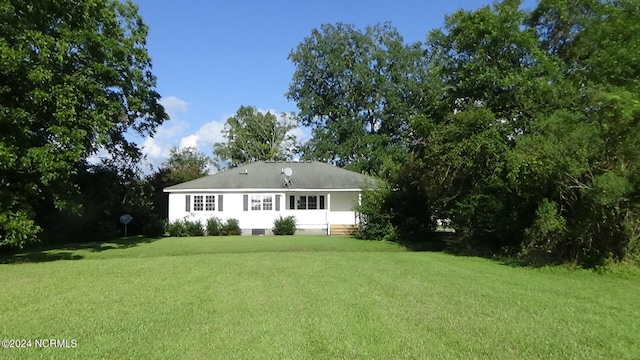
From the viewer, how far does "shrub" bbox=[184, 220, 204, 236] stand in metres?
29.4

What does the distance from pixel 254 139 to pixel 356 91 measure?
20.5m

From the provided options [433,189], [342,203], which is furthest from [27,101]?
[342,203]

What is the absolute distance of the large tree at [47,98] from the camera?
50.8ft

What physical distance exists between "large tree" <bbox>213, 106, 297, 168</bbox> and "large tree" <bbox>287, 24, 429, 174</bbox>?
14.8 m

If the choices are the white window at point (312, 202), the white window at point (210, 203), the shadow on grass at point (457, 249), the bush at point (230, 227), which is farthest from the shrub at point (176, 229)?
the shadow on grass at point (457, 249)

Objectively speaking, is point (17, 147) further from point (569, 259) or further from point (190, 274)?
point (569, 259)

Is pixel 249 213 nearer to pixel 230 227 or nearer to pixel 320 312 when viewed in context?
pixel 230 227

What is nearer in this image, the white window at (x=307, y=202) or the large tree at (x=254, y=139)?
the white window at (x=307, y=202)

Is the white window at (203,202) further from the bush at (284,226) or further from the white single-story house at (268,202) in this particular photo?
the bush at (284,226)

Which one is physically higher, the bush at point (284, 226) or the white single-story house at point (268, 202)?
the white single-story house at point (268, 202)

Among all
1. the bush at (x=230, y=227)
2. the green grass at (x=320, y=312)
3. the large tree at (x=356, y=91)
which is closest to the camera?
the green grass at (x=320, y=312)

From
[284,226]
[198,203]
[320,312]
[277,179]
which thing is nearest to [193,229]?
[198,203]

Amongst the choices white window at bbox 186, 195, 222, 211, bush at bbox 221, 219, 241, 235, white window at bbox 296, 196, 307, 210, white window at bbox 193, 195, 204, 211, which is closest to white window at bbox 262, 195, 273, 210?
white window at bbox 296, 196, 307, 210

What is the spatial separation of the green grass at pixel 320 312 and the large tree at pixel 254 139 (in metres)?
48.1
